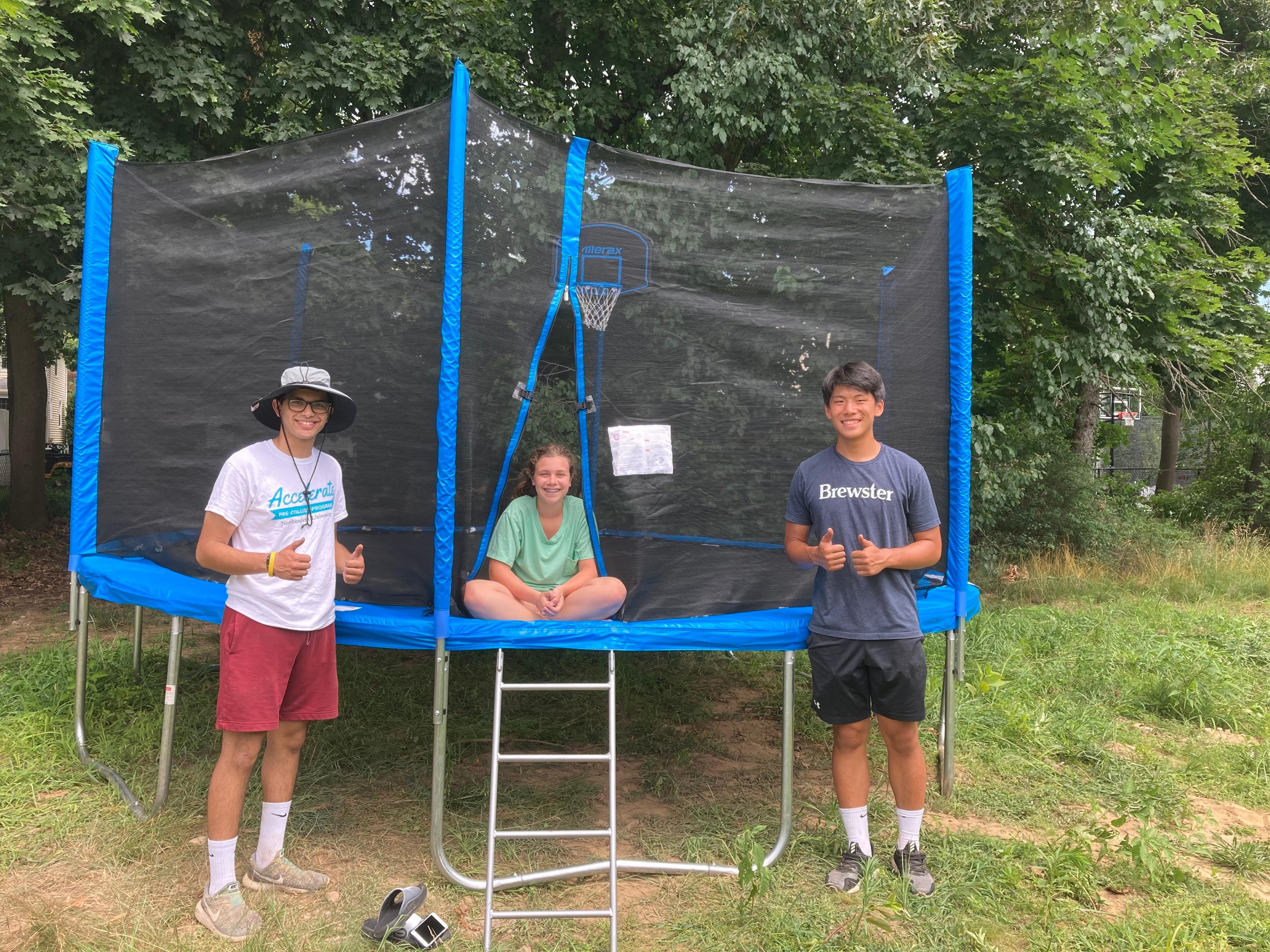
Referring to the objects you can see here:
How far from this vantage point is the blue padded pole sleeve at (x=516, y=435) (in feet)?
11.0

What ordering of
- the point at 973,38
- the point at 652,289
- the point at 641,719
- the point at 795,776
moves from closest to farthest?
1. the point at 652,289
2. the point at 795,776
3. the point at 641,719
4. the point at 973,38

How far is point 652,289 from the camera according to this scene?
11.3ft

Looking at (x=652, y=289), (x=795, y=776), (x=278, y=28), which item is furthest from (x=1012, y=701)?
(x=278, y=28)

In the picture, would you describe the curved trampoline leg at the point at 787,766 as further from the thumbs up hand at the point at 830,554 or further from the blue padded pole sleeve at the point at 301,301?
the blue padded pole sleeve at the point at 301,301

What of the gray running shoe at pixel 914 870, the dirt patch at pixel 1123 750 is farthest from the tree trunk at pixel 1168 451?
the gray running shoe at pixel 914 870

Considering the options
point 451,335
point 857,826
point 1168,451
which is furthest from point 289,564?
point 1168,451

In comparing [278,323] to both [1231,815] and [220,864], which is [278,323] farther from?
[1231,815]

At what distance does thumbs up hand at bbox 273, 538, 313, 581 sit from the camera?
263 cm

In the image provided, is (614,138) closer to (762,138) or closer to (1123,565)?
(762,138)

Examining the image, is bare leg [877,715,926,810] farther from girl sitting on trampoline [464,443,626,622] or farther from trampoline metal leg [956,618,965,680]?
girl sitting on trampoline [464,443,626,622]

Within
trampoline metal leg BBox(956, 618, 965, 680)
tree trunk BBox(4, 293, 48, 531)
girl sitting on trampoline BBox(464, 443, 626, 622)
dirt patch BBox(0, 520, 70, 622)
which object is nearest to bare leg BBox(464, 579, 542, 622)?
girl sitting on trampoline BBox(464, 443, 626, 622)

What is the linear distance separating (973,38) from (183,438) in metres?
6.96

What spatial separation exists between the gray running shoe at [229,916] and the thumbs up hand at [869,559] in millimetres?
2101

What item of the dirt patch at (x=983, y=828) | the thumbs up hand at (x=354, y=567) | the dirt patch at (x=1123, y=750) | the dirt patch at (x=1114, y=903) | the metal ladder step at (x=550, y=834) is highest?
the thumbs up hand at (x=354, y=567)
